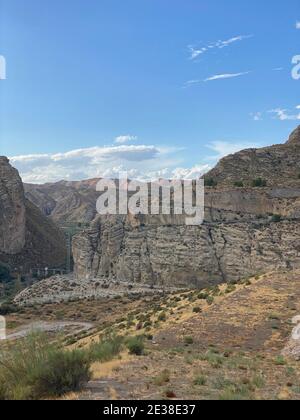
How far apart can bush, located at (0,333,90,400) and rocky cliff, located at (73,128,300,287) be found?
41.2 meters

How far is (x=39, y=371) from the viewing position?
983 centimetres

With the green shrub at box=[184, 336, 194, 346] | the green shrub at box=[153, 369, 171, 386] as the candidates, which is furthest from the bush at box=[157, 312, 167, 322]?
the green shrub at box=[153, 369, 171, 386]

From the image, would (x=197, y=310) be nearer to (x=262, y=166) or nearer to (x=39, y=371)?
(x=39, y=371)

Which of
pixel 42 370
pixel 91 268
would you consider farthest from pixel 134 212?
pixel 42 370

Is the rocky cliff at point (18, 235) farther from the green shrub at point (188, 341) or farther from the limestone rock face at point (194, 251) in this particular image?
the green shrub at point (188, 341)

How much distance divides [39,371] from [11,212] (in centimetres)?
11030

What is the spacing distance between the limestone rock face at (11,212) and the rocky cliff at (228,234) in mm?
51204

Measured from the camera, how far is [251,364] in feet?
47.7

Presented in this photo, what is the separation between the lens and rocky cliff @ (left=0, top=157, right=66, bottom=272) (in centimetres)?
11338

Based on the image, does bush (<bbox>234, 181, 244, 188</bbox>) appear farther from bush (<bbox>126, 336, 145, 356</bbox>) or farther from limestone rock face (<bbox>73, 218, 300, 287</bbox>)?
bush (<bbox>126, 336, 145, 356</bbox>)

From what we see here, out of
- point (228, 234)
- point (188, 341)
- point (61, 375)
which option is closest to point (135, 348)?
point (188, 341)

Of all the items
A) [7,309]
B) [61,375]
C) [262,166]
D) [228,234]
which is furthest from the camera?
[262,166]
